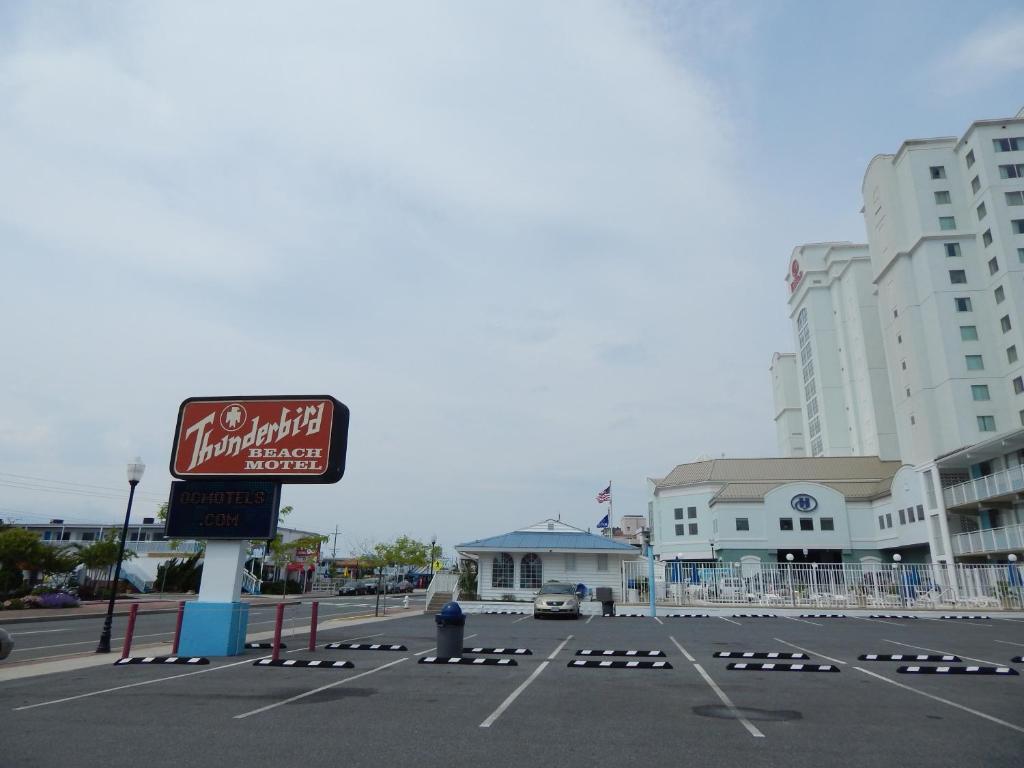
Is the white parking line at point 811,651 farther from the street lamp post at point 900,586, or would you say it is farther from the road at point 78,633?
the street lamp post at point 900,586

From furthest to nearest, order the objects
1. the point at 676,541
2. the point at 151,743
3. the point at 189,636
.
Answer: the point at 676,541 → the point at 189,636 → the point at 151,743

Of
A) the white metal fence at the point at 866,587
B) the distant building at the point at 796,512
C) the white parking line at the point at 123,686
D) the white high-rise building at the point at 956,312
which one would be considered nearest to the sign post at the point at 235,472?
the white parking line at the point at 123,686

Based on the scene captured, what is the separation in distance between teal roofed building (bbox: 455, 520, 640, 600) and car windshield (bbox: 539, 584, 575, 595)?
7.42m

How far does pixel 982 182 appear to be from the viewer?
50.6 meters

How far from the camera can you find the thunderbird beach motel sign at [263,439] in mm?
15914

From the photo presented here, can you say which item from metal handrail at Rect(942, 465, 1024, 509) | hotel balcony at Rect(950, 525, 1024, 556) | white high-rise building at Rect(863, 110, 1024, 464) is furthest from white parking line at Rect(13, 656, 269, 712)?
white high-rise building at Rect(863, 110, 1024, 464)

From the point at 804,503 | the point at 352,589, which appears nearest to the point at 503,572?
the point at 804,503

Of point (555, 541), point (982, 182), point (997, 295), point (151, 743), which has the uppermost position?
point (982, 182)

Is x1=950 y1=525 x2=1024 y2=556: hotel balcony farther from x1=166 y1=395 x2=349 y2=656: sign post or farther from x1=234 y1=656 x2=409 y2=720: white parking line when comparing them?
x1=166 y1=395 x2=349 y2=656: sign post

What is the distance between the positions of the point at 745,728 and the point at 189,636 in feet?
40.4

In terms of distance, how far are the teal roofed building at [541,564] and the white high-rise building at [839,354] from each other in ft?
131

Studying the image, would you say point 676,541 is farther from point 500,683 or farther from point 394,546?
point 500,683

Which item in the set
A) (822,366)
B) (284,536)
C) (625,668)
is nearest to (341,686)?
(625,668)

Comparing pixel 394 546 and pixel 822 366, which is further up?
pixel 822 366
